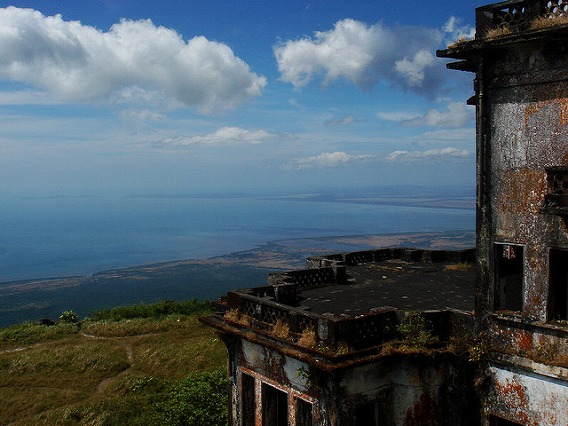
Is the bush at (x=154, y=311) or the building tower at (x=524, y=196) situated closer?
the building tower at (x=524, y=196)

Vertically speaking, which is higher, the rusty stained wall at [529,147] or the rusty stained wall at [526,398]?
the rusty stained wall at [529,147]

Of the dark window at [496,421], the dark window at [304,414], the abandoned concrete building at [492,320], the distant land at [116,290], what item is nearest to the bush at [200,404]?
the abandoned concrete building at [492,320]

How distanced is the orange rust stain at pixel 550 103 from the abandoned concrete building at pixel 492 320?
2cm

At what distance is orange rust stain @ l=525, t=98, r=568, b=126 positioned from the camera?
10664 mm

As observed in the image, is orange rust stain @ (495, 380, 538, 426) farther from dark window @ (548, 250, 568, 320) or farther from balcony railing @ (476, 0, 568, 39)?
balcony railing @ (476, 0, 568, 39)

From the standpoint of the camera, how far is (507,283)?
13195 millimetres

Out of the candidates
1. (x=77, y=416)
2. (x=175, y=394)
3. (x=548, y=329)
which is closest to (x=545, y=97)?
(x=548, y=329)

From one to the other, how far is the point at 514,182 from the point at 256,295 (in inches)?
278

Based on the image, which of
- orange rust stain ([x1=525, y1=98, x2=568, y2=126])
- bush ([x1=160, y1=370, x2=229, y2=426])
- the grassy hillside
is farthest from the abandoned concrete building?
the grassy hillside

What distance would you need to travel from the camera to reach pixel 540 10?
1087cm

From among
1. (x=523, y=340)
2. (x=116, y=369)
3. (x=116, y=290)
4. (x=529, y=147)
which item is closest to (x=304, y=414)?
(x=523, y=340)

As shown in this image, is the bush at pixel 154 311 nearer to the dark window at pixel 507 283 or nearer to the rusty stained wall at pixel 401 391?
the rusty stained wall at pixel 401 391

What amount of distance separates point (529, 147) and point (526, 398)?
4.96 meters

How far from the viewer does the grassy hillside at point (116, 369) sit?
21844 millimetres
